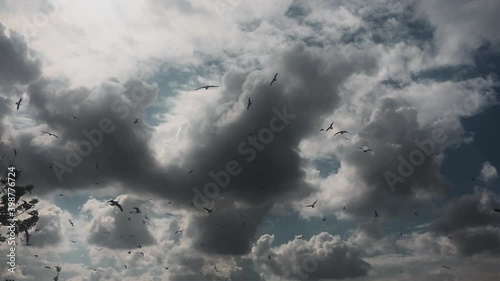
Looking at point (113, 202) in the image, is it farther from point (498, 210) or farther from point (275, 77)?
point (498, 210)

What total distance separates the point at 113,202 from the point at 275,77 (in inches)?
667

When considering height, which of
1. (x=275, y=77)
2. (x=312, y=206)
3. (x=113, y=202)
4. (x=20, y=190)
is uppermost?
(x=20, y=190)

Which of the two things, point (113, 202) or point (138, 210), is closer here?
point (113, 202)

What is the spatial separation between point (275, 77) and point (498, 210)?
1696 centimetres

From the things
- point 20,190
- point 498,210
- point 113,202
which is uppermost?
point 20,190

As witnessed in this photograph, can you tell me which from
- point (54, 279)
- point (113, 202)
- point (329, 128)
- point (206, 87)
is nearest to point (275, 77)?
point (206, 87)

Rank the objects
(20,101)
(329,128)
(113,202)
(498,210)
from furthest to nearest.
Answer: (329,128) < (20,101) < (113,202) < (498,210)

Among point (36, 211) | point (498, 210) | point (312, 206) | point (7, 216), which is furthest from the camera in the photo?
point (36, 211)

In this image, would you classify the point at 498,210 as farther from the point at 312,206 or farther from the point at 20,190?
the point at 20,190

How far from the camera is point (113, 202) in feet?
95.6

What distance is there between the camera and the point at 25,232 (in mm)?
75500

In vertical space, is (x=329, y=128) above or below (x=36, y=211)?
below

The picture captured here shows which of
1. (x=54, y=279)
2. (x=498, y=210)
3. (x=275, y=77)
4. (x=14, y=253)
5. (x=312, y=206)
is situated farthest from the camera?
(x=54, y=279)

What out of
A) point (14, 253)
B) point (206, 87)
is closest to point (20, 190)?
point (14, 253)
